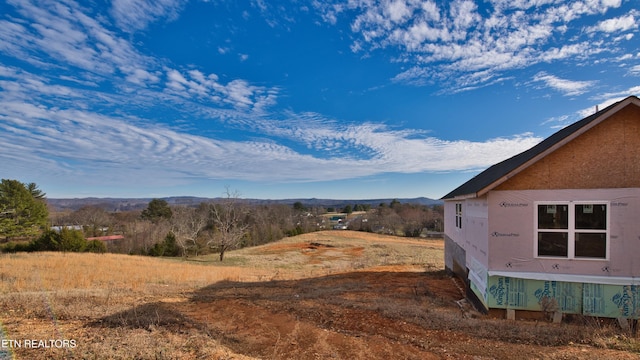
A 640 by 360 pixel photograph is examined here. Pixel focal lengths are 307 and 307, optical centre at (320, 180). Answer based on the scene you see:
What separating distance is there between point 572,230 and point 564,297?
1684 mm

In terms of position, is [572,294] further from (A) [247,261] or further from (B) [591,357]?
(A) [247,261]

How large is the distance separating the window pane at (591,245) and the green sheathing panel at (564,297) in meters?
0.73

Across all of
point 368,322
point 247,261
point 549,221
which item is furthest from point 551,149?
point 247,261

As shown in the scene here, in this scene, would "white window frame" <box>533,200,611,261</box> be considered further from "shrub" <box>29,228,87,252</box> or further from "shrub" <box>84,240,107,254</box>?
"shrub" <box>84,240,107,254</box>

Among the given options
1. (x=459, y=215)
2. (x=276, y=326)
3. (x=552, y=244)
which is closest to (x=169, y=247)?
(x=276, y=326)

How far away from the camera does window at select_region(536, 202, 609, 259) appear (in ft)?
24.8

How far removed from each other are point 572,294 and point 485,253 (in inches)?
81.6

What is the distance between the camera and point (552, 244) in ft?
25.7

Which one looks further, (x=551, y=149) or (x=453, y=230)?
(x=453, y=230)

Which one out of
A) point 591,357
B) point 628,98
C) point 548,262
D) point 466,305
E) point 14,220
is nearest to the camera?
point 591,357

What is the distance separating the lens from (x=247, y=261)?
1033 inches

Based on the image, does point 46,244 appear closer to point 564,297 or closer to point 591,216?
point 564,297

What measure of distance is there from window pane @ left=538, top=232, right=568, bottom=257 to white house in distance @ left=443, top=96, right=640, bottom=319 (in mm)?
20

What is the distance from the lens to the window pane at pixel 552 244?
305 inches
